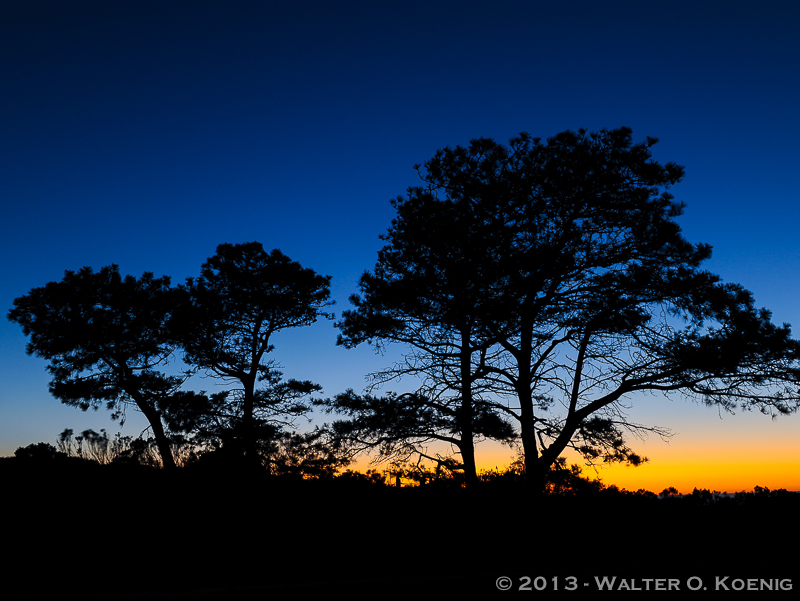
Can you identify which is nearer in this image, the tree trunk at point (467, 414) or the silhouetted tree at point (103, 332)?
the tree trunk at point (467, 414)

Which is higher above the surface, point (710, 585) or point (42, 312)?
point (42, 312)

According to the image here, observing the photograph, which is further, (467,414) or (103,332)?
(103,332)

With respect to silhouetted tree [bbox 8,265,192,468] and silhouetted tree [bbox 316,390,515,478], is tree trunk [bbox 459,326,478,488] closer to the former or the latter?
silhouetted tree [bbox 316,390,515,478]

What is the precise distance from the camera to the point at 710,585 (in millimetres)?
6633

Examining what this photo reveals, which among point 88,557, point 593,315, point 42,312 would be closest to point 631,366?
point 593,315

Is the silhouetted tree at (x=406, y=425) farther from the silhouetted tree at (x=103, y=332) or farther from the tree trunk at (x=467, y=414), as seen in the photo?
the silhouetted tree at (x=103, y=332)

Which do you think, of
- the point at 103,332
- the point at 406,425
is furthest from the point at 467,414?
the point at 103,332

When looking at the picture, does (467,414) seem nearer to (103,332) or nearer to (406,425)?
(406,425)

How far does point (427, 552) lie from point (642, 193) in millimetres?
8462

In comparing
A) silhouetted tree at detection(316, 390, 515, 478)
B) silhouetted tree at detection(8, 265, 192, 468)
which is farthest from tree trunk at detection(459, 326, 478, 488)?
silhouetted tree at detection(8, 265, 192, 468)

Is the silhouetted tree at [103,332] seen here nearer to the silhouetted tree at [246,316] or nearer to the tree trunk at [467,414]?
the silhouetted tree at [246,316]

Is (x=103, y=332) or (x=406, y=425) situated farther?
(x=103, y=332)

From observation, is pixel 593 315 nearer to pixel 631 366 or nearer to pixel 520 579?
Answer: pixel 631 366

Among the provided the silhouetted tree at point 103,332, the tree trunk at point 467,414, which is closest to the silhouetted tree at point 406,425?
the tree trunk at point 467,414
